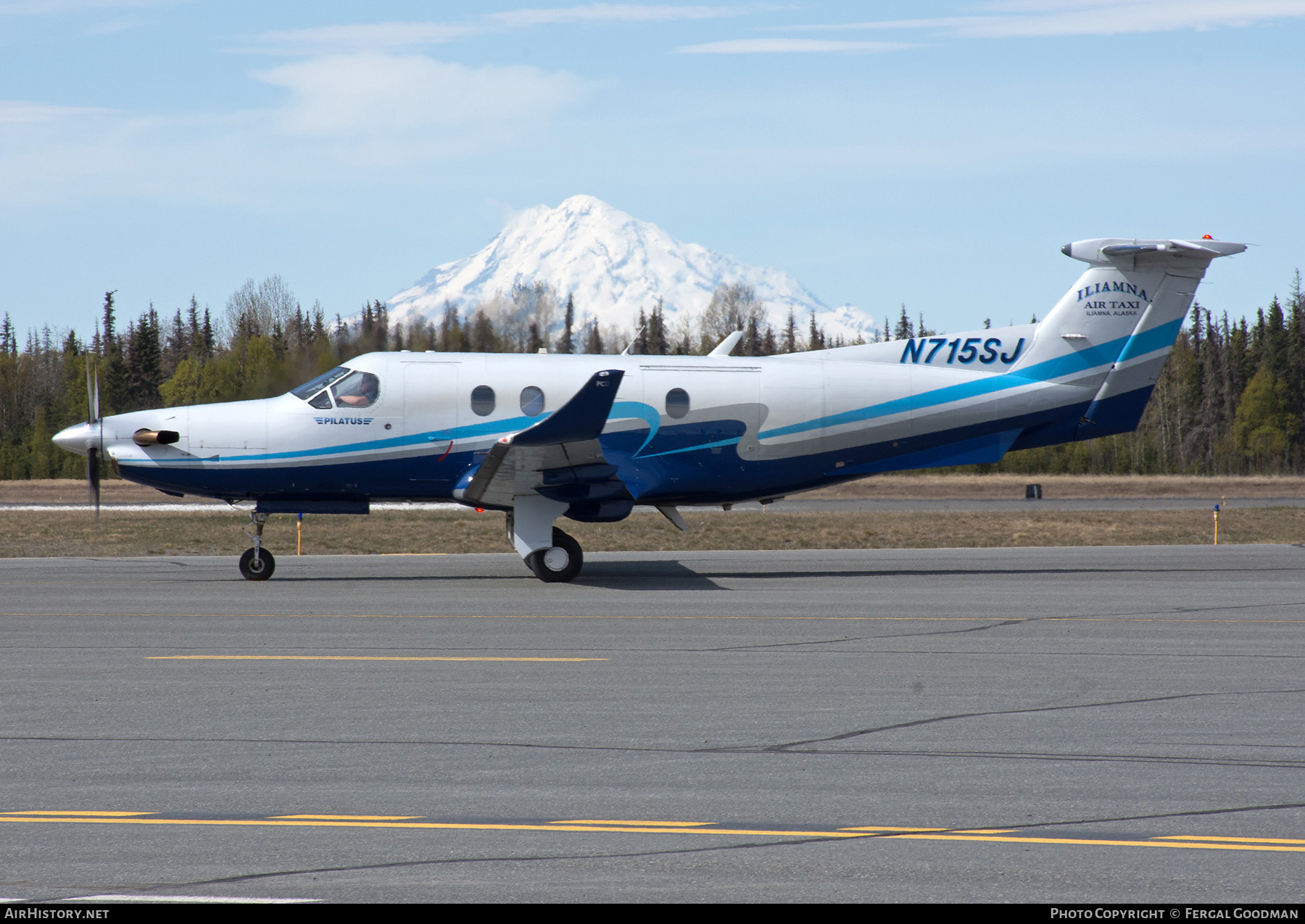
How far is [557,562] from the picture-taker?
15.9m

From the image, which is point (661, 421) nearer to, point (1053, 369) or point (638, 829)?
point (1053, 369)

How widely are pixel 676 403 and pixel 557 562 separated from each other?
305cm

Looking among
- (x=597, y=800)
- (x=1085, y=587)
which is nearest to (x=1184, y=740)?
(x=597, y=800)

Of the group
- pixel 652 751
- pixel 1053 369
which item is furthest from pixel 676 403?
pixel 652 751

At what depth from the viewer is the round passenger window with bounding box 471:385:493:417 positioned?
16.6 meters

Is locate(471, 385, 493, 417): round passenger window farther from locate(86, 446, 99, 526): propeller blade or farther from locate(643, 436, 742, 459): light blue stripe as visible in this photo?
locate(86, 446, 99, 526): propeller blade

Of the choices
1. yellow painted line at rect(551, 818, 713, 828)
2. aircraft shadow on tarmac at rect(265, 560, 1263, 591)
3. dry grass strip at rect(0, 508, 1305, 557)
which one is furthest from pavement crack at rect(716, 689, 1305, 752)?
dry grass strip at rect(0, 508, 1305, 557)

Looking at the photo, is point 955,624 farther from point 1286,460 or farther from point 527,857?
point 1286,460

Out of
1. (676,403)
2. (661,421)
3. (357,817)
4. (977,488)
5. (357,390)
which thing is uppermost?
(357,390)

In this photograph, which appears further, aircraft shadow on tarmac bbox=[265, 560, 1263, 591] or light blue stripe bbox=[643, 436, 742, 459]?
light blue stripe bbox=[643, 436, 742, 459]

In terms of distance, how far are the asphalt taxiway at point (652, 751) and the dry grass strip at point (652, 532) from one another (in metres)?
10.9

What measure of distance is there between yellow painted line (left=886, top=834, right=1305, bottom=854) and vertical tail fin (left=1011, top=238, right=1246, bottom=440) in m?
13.7

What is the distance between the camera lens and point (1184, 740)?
274 inches

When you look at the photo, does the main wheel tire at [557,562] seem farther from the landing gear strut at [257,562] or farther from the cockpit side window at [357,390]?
the landing gear strut at [257,562]
